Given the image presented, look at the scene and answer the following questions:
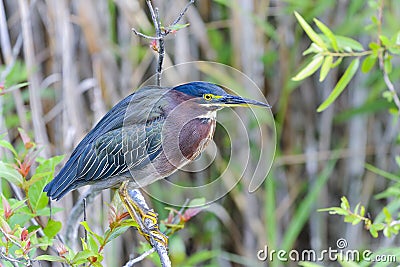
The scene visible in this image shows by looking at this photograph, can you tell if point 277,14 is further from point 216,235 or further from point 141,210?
point 141,210

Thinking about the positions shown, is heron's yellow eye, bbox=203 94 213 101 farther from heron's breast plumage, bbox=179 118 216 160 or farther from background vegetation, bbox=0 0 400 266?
background vegetation, bbox=0 0 400 266

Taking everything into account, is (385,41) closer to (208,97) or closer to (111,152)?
(208,97)

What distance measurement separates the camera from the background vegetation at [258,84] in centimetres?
223

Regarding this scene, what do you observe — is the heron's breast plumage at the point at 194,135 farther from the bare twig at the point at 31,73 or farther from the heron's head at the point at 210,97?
the bare twig at the point at 31,73

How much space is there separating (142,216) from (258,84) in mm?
1032

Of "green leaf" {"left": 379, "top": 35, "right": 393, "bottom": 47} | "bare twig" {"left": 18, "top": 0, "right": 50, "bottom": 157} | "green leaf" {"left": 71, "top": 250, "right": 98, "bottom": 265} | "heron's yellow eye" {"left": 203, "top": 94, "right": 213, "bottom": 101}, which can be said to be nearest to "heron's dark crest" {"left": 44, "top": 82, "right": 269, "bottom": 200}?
"heron's yellow eye" {"left": 203, "top": 94, "right": 213, "bottom": 101}

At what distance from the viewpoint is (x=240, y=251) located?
259 centimetres

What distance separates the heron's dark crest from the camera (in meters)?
1.28

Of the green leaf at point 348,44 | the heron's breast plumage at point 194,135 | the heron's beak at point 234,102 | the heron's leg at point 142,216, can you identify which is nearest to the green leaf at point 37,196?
the heron's leg at point 142,216

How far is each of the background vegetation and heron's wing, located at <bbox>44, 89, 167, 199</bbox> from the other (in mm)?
689

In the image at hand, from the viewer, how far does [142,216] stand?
56.8 inches

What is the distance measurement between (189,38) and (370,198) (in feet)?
3.21

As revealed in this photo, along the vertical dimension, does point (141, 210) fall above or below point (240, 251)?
above

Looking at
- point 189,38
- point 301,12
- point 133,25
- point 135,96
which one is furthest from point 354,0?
point 135,96
